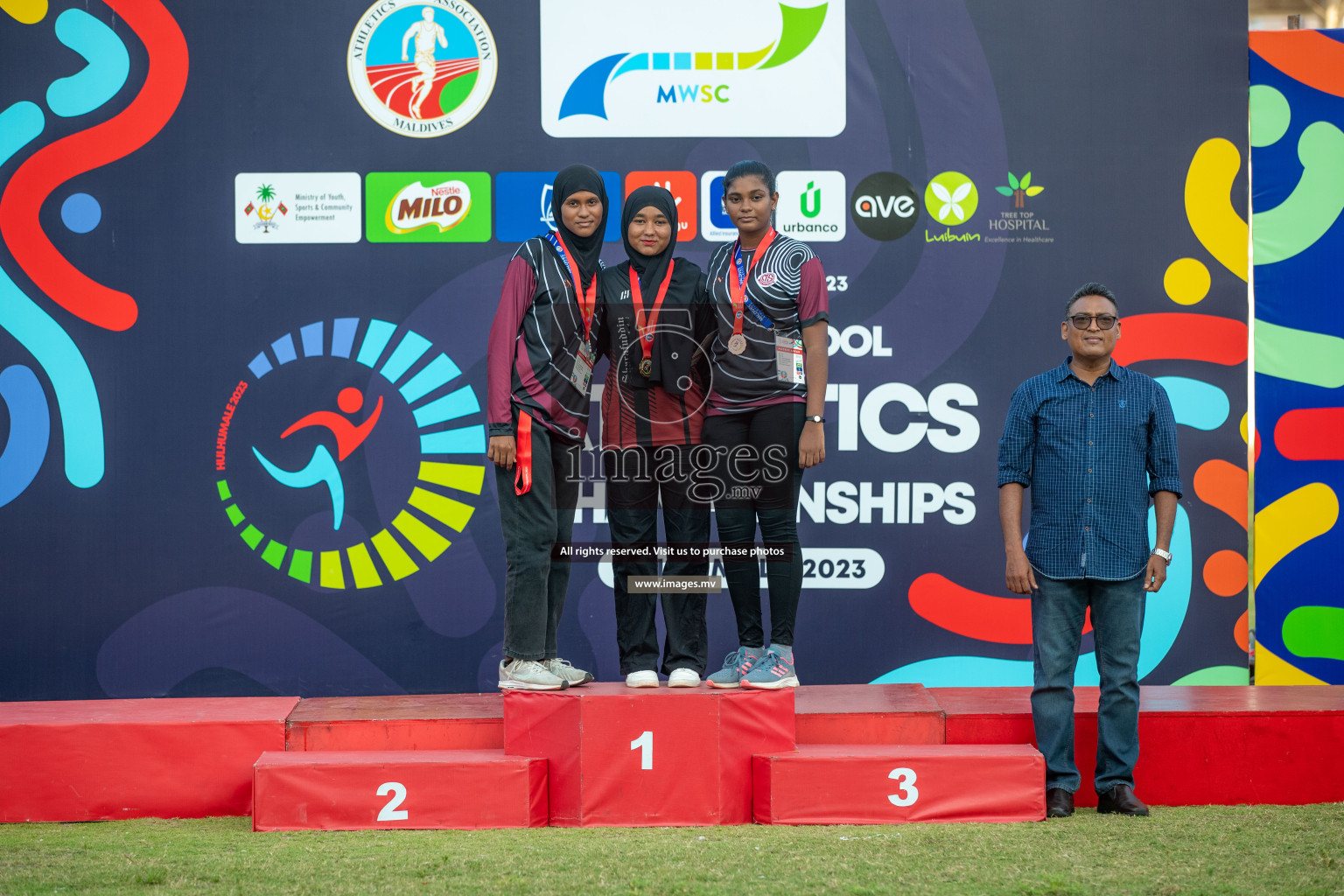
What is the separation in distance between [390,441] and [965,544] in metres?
2.29

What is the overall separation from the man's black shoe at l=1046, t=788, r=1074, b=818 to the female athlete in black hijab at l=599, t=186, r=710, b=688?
3.44ft

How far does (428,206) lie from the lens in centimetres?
418

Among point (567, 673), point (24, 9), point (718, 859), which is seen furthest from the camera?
point (24, 9)

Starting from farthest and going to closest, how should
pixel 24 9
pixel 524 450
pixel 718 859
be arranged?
pixel 24 9, pixel 524 450, pixel 718 859

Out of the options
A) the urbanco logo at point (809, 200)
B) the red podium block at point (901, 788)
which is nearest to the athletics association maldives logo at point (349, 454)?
the urbanco logo at point (809, 200)

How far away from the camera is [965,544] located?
4.20 meters

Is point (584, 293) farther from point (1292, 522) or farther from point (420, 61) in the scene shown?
point (1292, 522)

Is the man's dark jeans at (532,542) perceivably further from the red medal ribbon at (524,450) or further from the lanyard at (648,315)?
the lanyard at (648,315)

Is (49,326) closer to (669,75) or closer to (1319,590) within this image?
(669,75)

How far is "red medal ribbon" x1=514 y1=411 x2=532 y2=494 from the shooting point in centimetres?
306

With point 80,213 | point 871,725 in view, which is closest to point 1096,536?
point 871,725

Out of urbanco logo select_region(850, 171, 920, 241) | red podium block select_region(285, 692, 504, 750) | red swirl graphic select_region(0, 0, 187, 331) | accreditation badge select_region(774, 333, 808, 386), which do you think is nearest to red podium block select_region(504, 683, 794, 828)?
red podium block select_region(285, 692, 504, 750)

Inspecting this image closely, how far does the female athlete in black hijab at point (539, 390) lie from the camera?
3.06 m

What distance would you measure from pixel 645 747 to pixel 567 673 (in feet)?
1.21
